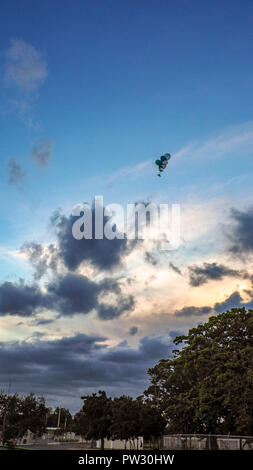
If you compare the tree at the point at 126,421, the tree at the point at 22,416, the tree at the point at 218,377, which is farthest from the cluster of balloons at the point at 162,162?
the tree at the point at 22,416

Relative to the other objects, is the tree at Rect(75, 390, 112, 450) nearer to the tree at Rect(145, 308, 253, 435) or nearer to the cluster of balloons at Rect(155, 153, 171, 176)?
the tree at Rect(145, 308, 253, 435)

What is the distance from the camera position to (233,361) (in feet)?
158

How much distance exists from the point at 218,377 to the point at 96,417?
32123 millimetres

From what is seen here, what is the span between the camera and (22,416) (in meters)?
91.8

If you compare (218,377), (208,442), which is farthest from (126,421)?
(208,442)

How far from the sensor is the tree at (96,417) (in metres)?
70.5

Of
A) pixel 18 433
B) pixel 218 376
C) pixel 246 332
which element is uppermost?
pixel 246 332

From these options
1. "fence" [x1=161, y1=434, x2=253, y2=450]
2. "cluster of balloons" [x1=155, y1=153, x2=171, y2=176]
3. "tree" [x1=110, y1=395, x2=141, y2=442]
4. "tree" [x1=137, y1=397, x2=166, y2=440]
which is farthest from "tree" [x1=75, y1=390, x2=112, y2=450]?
"cluster of balloons" [x1=155, y1=153, x2=171, y2=176]

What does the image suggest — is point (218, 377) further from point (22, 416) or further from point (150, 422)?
point (22, 416)

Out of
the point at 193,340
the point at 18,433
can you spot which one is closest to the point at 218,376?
the point at 193,340

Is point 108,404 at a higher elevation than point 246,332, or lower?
lower

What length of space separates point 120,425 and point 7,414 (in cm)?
3929
